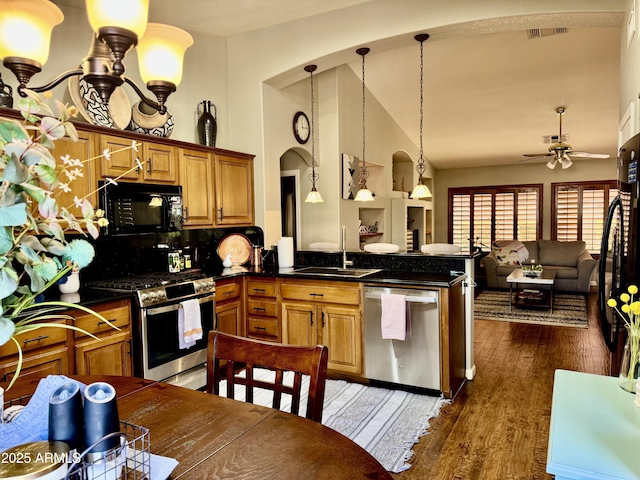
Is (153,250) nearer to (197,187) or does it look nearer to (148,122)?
(197,187)

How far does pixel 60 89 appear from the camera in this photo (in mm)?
3146

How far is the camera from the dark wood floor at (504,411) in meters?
2.38

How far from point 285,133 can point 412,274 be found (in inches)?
89.1

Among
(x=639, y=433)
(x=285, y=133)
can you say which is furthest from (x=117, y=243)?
(x=639, y=433)

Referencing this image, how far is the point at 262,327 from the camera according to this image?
13.2ft

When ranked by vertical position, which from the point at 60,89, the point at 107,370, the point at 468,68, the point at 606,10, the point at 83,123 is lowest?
the point at 107,370

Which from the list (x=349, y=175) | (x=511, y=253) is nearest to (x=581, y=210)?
(x=511, y=253)

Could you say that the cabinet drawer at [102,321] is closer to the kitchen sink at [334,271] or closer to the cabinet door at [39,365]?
the cabinet door at [39,365]

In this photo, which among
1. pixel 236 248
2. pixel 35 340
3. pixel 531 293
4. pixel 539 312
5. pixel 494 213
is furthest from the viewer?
A: pixel 494 213

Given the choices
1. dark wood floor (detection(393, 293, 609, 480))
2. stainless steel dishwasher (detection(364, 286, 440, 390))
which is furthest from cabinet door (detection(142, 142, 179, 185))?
dark wood floor (detection(393, 293, 609, 480))

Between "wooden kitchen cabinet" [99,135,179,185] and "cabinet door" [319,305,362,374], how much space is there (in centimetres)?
171

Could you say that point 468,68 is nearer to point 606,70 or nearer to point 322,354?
point 606,70

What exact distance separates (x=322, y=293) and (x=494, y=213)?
24.2 feet

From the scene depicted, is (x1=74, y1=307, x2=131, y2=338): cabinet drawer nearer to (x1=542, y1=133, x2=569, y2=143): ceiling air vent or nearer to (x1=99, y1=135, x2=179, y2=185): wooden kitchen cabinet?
(x1=99, y1=135, x2=179, y2=185): wooden kitchen cabinet
